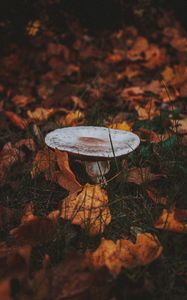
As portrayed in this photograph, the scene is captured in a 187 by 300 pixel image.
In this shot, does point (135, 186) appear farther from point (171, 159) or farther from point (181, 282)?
point (181, 282)

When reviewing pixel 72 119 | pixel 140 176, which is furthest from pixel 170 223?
pixel 72 119

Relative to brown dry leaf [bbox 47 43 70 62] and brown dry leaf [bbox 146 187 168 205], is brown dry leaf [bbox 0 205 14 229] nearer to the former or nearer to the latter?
brown dry leaf [bbox 146 187 168 205]

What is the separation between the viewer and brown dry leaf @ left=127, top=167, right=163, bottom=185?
6.87 feet

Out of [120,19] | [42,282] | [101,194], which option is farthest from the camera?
[120,19]

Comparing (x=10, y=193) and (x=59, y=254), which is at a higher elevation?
(x=10, y=193)

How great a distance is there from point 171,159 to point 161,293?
100 centimetres

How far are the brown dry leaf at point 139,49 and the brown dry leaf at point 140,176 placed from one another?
7.96 ft

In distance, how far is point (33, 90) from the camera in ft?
12.4

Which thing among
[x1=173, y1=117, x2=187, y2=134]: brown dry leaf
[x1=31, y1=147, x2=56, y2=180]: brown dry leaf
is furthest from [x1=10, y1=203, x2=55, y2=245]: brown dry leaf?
[x1=173, y1=117, x2=187, y2=134]: brown dry leaf

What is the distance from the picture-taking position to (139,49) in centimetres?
449

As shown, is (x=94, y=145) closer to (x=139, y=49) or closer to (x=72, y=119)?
(x=72, y=119)

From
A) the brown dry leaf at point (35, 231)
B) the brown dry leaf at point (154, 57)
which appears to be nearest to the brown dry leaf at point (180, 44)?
the brown dry leaf at point (154, 57)

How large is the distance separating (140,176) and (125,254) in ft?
2.22

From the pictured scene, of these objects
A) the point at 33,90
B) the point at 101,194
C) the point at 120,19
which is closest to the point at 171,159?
the point at 101,194
